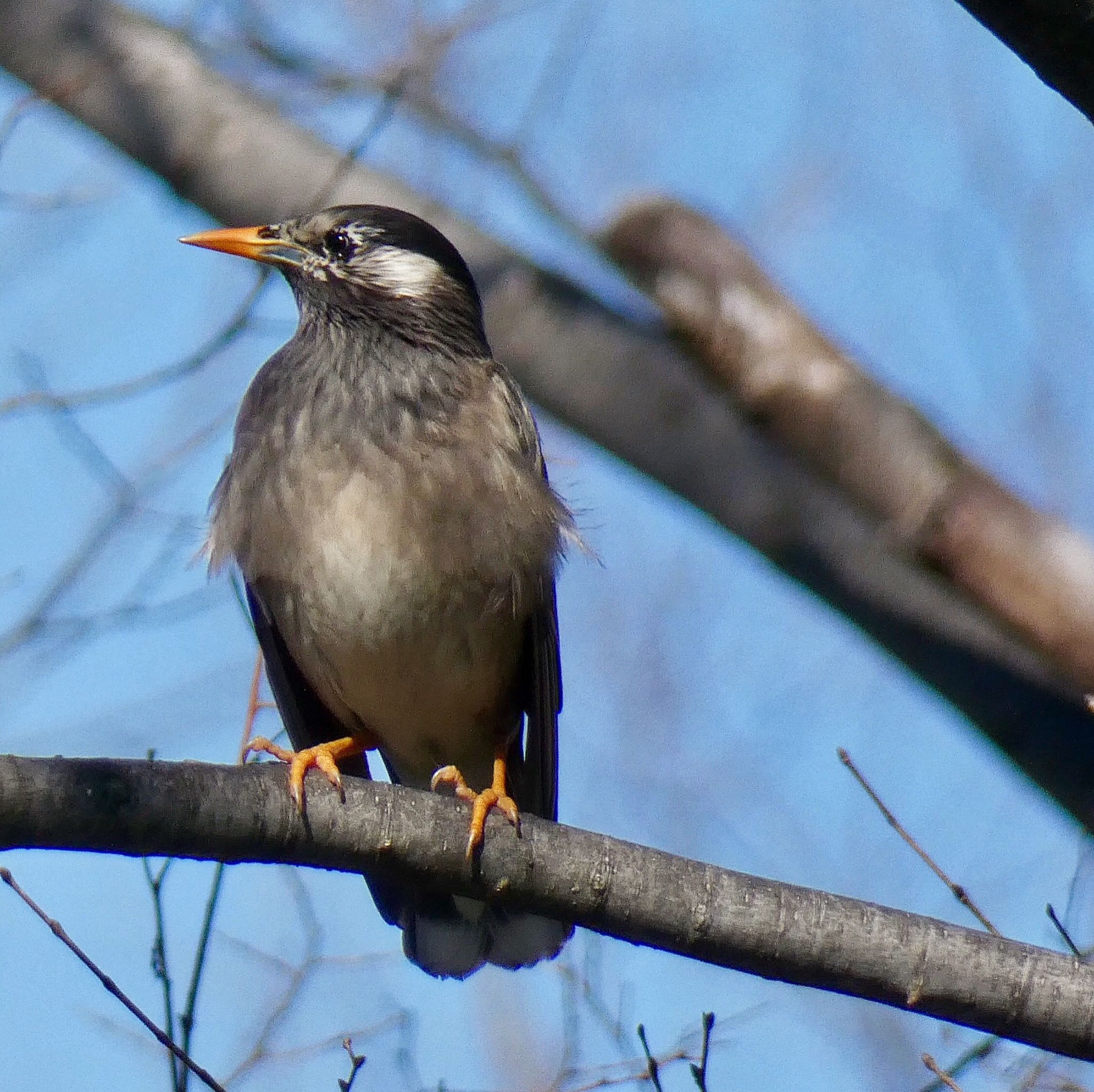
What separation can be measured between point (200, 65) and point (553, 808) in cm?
331

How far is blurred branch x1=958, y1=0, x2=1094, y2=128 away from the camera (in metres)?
2.71

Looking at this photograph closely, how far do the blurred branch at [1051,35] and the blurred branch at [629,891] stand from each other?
5.62 ft

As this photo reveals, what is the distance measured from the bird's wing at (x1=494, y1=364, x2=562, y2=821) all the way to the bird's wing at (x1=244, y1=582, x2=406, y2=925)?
0.53 metres

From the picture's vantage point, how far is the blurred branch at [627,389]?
482 cm

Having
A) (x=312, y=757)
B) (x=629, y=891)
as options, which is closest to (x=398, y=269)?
(x=312, y=757)

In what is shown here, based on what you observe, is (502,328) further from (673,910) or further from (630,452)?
(673,910)

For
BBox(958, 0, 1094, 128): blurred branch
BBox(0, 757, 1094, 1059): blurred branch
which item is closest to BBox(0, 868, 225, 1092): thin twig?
BBox(0, 757, 1094, 1059): blurred branch

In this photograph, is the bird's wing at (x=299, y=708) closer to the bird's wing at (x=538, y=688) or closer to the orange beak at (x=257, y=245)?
the bird's wing at (x=538, y=688)

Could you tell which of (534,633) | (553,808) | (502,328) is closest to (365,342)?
(502,328)

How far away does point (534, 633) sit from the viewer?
460 cm

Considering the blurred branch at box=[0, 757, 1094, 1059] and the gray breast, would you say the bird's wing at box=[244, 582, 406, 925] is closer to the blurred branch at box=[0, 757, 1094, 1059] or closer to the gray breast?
the gray breast

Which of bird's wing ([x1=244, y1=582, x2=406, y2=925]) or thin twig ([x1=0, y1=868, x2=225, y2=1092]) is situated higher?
bird's wing ([x1=244, y1=582, x2=406, y2=925])

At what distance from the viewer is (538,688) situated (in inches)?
184

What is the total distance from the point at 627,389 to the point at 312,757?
6.98 feet
